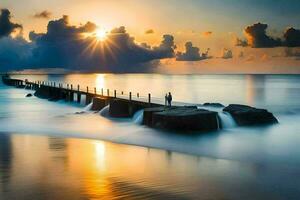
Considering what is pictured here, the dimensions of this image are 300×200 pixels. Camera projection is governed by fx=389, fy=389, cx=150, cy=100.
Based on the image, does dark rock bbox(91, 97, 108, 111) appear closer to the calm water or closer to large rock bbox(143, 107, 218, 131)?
the calm water

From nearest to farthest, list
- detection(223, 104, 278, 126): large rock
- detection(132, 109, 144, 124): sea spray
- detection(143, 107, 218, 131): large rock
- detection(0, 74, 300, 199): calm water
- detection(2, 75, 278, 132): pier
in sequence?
Answer: detection(0, 74, 300, 199): calm water → detection(143, 107, 218, 131): large rock → detection(2, 75, 278, 132): pier → detection(223, 104, 278, 126): large rock → detection(132, 109, 144, 124): sea spray

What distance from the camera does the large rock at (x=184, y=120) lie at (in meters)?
21.2

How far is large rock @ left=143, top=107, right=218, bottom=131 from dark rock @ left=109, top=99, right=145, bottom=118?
5.93 metres

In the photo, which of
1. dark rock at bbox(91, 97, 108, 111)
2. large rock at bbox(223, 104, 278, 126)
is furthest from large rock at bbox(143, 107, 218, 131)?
dark rock at bbox(91, 97, 108, 111)

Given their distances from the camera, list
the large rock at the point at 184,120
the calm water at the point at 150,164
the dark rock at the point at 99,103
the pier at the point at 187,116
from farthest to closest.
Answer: the dark rock at the point at 99,103, the pier at the point at 187,116, the large rock at the point at 184,120, the calm water at the point at 150,164

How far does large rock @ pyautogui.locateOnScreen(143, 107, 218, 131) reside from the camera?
21203mm

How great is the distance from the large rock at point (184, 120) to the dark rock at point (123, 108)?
593cm

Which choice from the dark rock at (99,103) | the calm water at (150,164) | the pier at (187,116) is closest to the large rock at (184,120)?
the pier at (187,116)

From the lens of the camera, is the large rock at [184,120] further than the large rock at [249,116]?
No

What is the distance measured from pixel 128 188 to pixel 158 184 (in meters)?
0.97

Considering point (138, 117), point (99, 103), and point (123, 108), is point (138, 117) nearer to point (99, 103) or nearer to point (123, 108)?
point (123, 108)

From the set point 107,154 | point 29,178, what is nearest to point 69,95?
point 107,154

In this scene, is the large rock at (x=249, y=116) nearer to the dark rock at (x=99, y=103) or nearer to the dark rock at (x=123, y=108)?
the dark rock at (x=123, y=108)

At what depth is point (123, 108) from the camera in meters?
29.6
